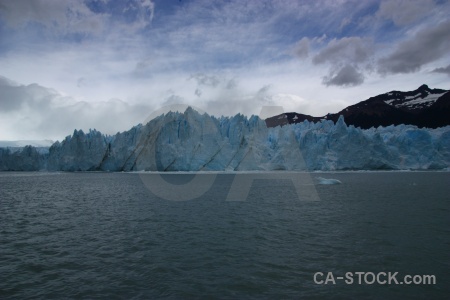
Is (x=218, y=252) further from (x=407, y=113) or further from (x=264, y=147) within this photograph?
(x=407, y=113)

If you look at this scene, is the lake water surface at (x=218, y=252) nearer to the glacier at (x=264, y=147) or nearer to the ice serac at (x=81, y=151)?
the glacier at (x=264, y=147)

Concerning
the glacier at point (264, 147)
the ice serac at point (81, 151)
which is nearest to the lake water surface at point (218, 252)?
the glacier at point (264, 147)

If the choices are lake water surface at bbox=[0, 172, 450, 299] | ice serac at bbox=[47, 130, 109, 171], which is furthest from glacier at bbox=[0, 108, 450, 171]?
lake water surface at bbox=[0, 172, 450, 299]

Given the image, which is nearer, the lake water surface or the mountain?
the lake water surface

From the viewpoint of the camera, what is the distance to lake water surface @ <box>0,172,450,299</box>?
755 cm

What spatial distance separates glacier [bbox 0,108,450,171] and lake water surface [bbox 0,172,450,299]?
46073 millimetres

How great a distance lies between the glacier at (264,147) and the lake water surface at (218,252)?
46.1 metres

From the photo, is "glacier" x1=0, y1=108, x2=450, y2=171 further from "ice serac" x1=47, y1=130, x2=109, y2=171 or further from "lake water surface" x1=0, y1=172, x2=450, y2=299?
"lake water surface" x1=0, y1=172, x2=450, y2=299

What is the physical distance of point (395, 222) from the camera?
15.2 metres

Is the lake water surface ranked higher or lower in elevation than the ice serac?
lower

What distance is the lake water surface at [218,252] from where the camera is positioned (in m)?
7.55

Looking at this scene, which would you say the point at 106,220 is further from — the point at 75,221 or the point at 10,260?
the point at 10,260

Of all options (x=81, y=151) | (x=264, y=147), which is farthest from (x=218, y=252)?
(x=81, y=151)

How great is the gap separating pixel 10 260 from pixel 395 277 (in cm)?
1169
